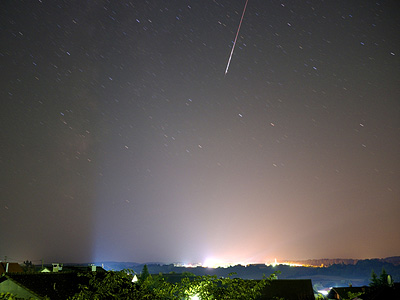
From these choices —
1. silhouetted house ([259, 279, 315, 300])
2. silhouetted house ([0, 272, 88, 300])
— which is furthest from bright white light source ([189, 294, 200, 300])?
silhouetted house ([259, 279, 315, 300])

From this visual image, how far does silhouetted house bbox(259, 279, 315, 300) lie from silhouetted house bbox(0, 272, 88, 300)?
2864 cm

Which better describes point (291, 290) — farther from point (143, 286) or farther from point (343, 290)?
point (143, 286)

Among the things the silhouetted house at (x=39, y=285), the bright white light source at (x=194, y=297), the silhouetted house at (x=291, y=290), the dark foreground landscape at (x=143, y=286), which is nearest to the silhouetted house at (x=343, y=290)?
the dark foreground landscape at (x=143, y=286)

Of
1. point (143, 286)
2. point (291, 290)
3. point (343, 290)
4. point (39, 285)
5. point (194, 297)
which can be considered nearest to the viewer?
point (194, 297)

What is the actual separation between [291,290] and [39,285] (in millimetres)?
34217

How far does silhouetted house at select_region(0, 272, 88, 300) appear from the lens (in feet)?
72.1

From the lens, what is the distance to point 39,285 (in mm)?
23062

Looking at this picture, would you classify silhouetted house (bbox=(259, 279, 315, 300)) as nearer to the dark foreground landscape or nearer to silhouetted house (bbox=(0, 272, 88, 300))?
the dark foreground landscape

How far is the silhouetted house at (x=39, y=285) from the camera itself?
2197cm

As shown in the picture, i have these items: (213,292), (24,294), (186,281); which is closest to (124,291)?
(186,281)

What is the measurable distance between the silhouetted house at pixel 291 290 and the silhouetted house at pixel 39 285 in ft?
94.0

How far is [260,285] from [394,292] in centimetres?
2005

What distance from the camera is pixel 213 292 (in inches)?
398

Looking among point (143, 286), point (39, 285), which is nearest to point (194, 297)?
point (143, 286)
